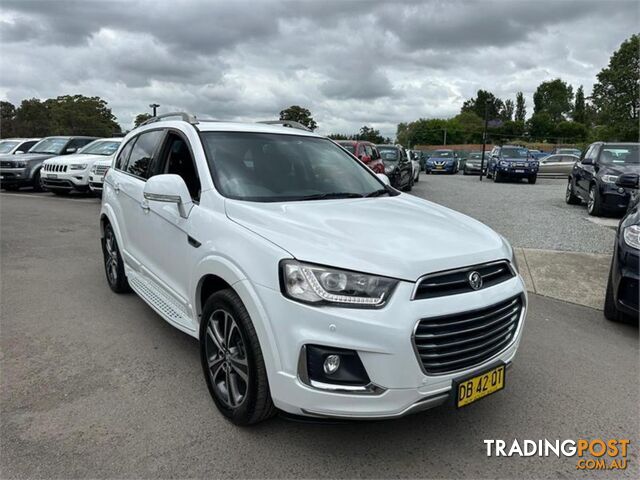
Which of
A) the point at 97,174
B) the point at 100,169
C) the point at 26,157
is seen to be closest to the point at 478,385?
the point at 100,169

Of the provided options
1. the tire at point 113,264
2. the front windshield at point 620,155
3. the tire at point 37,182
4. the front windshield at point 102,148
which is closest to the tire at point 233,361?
the tire at point 113,264

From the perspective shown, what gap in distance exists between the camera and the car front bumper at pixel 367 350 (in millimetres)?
2268

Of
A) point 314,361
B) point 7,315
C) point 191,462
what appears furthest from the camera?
point 7,315

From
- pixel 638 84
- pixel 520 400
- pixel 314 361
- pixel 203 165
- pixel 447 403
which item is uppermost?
pixel 638 84

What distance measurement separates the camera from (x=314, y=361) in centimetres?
232

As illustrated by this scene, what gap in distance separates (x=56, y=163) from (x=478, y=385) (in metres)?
14.3

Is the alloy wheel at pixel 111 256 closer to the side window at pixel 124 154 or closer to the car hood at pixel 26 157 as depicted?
the side window at pixel 124 154

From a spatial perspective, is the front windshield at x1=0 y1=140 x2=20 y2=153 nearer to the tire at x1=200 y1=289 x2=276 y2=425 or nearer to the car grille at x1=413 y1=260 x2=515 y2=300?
the tire at x1=200 y1=289 x2=276 y2=425

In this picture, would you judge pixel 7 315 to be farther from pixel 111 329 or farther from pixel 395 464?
pixel 395 464

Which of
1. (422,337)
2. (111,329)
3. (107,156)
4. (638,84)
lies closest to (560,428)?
(422,337)

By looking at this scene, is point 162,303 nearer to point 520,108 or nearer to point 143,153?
point 143,153

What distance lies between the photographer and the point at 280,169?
3631 millimetres

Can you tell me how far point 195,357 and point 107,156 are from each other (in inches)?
462

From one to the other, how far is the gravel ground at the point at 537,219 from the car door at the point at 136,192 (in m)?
6.00
